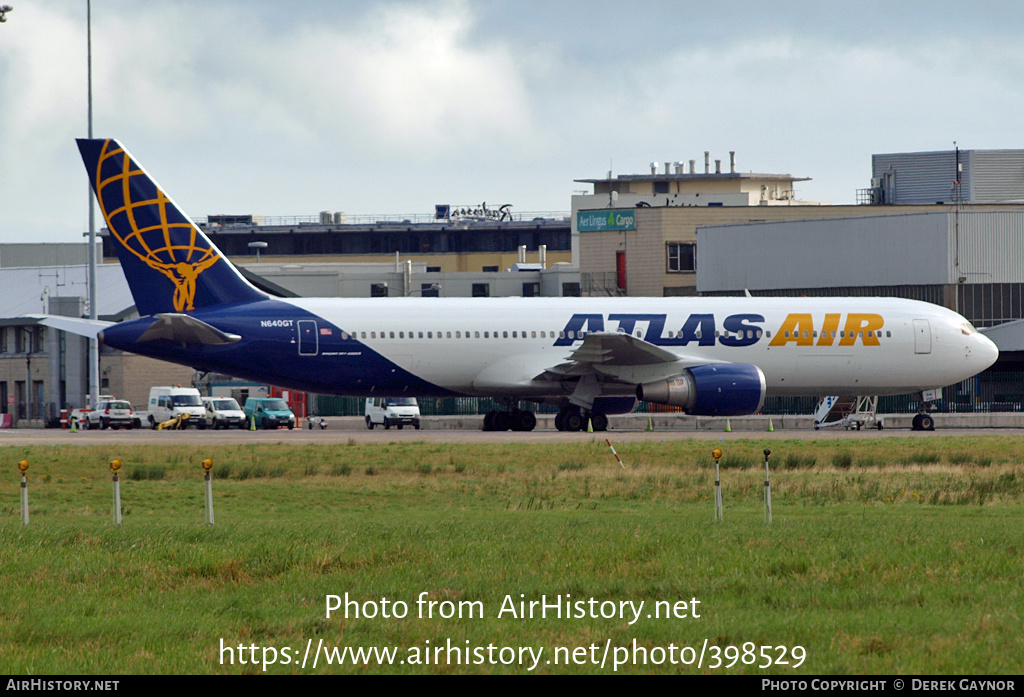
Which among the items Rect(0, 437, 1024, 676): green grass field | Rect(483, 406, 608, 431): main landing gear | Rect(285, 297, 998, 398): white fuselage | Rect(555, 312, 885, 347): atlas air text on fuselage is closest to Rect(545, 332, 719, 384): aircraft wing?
Rect(285, 297, 998, 398): white fuselage

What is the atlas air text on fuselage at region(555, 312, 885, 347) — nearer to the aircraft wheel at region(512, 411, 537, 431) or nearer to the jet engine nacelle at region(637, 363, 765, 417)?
the jet engine nacelle at region(637, 363, 765, 417)

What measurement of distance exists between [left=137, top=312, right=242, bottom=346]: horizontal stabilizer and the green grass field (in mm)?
14070

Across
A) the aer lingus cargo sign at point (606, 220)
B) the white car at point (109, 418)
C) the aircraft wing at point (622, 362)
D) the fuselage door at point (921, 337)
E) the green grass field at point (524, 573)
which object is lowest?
the white car at point (109, 418)

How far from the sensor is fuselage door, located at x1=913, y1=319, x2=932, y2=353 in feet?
144

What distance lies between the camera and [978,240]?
6931 centimetres

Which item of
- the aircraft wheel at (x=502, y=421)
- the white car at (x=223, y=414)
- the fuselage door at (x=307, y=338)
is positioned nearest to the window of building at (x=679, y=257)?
the white car at (x=223, y=414)

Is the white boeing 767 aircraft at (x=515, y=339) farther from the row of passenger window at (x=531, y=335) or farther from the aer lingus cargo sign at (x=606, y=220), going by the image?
the aer lingus cargo sign at (x=606, y=220)

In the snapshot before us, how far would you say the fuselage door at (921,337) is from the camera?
144 ft

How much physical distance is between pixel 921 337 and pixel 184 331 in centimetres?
2338

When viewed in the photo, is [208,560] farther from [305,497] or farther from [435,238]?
[435,238]

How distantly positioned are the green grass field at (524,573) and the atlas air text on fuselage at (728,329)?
16.5 meters

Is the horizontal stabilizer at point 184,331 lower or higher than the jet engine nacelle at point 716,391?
higher

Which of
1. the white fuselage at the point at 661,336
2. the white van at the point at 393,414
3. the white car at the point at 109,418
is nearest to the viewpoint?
the white fuselage at the point at 661,336

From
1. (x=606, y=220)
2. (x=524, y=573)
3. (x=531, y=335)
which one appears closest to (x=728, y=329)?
(x=531, y=335)
